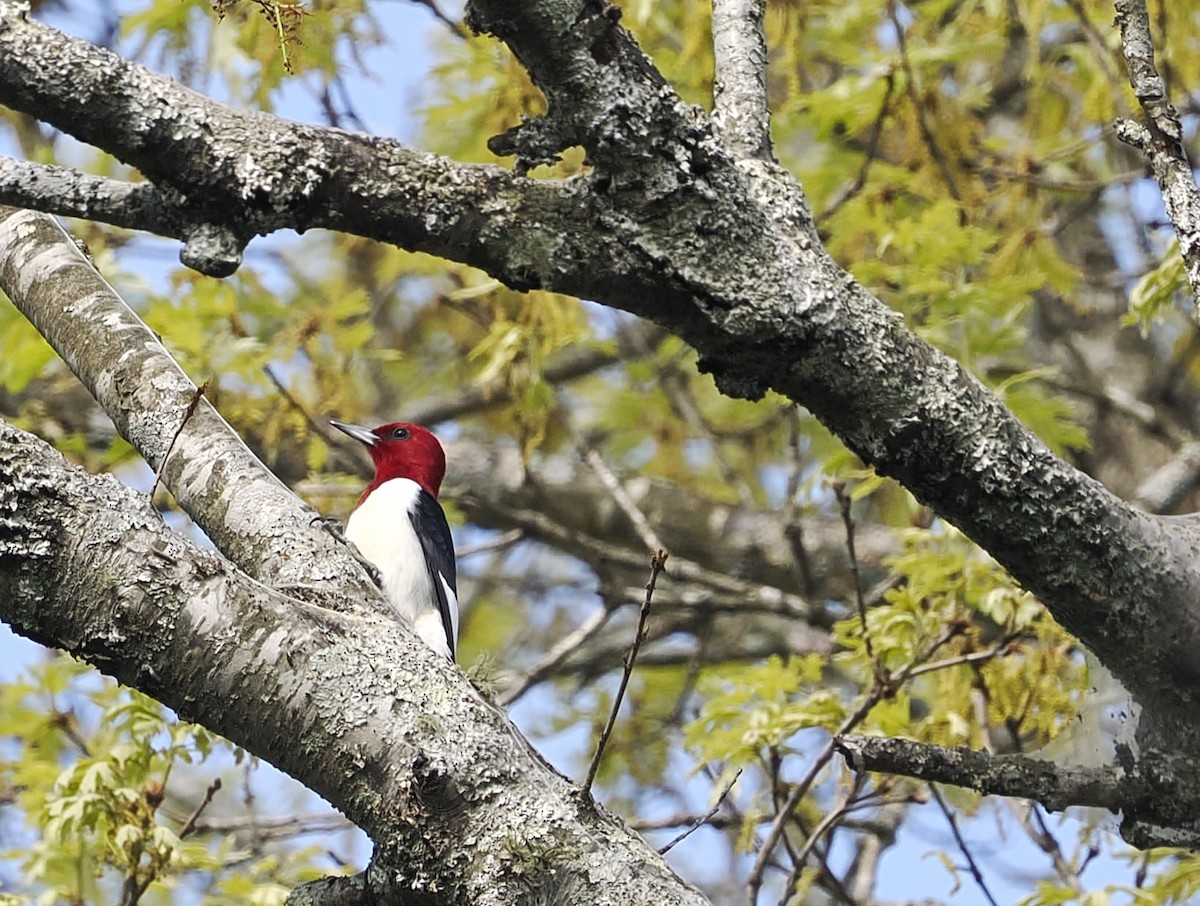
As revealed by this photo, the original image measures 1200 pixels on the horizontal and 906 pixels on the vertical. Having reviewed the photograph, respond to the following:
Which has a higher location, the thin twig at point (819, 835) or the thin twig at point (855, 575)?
the thin twig at point (855, 575)

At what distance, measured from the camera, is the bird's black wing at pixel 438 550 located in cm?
532

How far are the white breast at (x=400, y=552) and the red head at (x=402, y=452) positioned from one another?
0.19 metres

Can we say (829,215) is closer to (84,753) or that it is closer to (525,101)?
(525,101)

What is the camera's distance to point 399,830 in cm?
215

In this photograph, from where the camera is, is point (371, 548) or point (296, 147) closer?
point (296, 147)

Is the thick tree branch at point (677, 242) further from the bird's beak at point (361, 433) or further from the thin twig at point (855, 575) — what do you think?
the bird's beak at point (361, 433)

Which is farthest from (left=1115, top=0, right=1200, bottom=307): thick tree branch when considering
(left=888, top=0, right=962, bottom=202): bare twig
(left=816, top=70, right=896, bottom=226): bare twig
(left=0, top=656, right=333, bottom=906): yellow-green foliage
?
(left=816, top=70, right=896, bottom=226): bare twig

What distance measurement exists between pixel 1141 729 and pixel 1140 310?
1.22 meters

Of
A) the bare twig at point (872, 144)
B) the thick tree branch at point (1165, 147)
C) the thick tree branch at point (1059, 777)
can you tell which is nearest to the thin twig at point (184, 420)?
the thick tree branch at point (1059, 777)

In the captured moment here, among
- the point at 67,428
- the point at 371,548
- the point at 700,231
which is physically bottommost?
the point at 700,231

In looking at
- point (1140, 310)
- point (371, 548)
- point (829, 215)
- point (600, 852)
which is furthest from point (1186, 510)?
point (600, 852)

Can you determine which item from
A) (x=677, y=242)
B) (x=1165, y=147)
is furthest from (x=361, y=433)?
(x=1165, y=147)

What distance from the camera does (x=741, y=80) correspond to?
2943mm

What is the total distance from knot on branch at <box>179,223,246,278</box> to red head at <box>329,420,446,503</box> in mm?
3289
